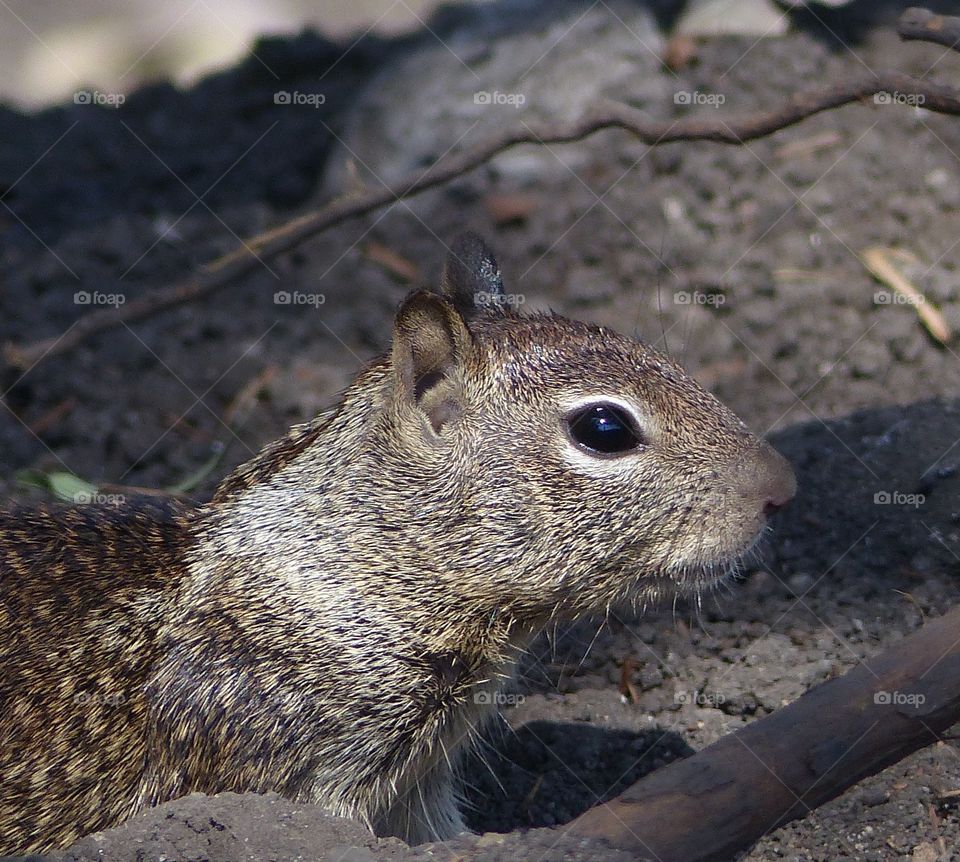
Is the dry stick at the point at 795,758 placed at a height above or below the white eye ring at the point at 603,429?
below

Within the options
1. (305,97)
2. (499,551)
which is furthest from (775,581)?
(305,97)

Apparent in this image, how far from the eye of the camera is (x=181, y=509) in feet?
13.6

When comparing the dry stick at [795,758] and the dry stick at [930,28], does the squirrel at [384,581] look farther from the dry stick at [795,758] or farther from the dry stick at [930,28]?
the dry stick at [930,28]

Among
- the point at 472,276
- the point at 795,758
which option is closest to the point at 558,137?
the point at 472,276

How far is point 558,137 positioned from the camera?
178 inches

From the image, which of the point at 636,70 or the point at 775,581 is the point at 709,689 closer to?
the point at 775,581

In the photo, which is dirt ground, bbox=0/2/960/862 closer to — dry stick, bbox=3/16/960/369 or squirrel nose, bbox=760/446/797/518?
dry stick, bbox=3/16/960/369

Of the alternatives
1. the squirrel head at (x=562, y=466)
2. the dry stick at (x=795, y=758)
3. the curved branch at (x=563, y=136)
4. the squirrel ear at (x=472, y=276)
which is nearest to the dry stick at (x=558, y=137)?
the curved branch at (x=563, y=136)

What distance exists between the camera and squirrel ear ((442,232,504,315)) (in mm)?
4164

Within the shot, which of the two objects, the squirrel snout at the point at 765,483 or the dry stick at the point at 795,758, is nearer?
the dry stick at the point at 795,758

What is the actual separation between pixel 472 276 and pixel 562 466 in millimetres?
927

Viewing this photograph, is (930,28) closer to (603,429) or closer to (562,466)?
(603,429)

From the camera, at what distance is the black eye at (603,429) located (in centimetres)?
358

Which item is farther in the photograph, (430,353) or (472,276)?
(472,276)
